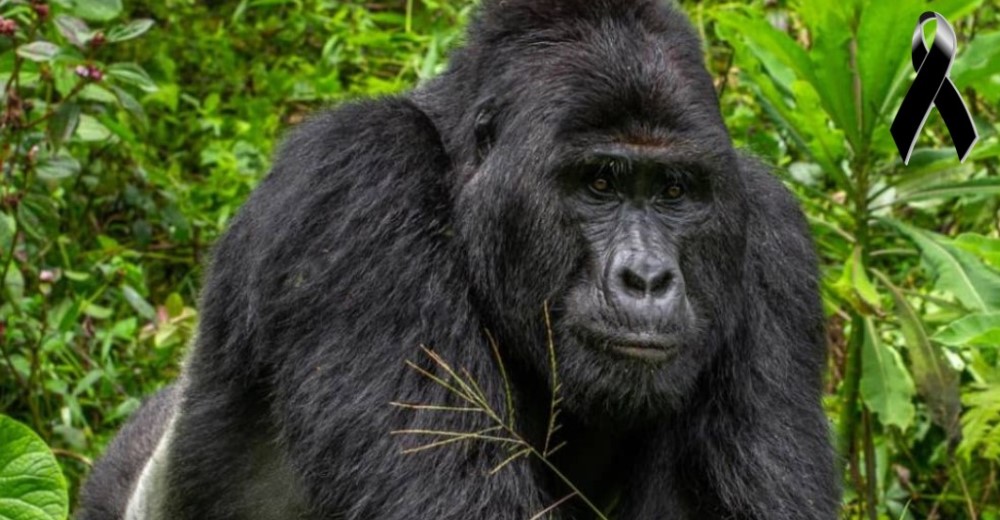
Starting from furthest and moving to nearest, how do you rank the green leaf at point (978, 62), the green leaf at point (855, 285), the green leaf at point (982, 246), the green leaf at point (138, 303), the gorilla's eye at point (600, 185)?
1. the green leaf at point (138, 303)
2. the green leaf at point (978, 62)
3. the green leaf at point (855, 285)
4. the green leaf at point (982, 246)
5. the gorilla's eye at point (600, 185)

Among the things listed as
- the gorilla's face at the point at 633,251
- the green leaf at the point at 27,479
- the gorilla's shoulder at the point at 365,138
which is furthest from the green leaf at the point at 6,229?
the gorilla's face at the point at 633,251

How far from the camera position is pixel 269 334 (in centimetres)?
367

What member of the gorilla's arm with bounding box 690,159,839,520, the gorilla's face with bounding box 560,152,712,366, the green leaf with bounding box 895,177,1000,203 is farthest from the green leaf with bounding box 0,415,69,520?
the green leaf with bounding box 895,177,1000,203

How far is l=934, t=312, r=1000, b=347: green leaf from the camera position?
12.9 feet

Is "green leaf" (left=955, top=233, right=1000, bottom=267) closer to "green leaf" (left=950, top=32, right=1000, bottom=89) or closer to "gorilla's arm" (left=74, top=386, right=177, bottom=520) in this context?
"green leaf" (left=950, top=32, right=1000, bottom=89)

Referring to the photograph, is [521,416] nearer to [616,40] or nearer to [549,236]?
[549,236]

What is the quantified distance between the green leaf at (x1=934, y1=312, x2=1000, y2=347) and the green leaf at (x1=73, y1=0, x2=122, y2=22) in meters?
2.49

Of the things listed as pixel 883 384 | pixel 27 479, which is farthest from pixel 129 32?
pixel 883 384

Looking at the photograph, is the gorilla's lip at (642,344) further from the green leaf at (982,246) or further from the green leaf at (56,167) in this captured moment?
the green leaf at (56,167)

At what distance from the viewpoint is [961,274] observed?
4.60 meters

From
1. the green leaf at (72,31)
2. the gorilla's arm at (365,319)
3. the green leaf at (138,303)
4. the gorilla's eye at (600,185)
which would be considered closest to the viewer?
the gorilla's arm at (365,319)

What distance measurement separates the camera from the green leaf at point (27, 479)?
3256mm

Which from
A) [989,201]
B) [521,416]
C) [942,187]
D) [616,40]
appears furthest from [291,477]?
[989,201]

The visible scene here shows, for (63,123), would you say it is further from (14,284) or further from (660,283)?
(660,283)
